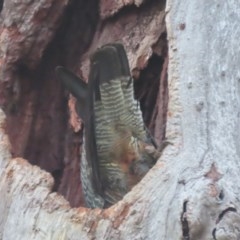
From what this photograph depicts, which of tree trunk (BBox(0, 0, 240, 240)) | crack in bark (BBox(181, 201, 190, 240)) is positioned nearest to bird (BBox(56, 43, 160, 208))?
tree trunk (BBox(0, 0, 240, 240))

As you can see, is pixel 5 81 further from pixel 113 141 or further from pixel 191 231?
pixel 191 231

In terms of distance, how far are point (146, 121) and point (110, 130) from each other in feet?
1.00

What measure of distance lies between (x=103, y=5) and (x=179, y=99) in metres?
0.72

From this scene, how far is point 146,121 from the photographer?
2.60m

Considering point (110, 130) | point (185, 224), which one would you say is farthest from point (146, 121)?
point (185, 224)

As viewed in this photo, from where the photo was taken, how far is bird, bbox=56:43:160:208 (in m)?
2.24

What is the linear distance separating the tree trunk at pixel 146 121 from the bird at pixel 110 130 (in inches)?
6.0

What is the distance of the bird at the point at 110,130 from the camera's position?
2.24 m

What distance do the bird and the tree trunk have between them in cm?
15

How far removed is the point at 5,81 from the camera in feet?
8.41

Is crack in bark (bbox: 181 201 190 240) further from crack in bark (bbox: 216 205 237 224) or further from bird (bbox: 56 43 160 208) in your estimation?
bird (bbox: 56 43 160 208)

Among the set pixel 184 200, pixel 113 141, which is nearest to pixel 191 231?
pixel 184 200

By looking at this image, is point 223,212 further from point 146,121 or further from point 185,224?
point 146,121

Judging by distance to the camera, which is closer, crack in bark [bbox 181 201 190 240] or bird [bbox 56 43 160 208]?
crack in bark [bbox 181 201 190 240]
